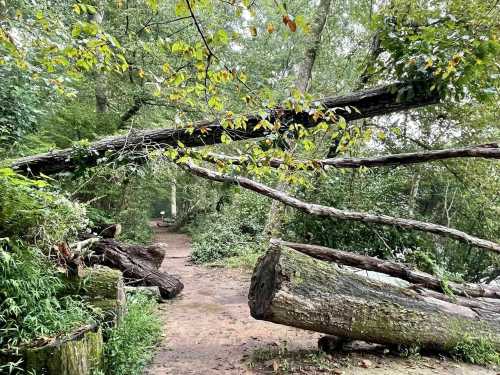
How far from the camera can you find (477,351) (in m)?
3.76

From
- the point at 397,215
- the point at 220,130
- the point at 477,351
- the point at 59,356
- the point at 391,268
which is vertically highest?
the point at 220,130

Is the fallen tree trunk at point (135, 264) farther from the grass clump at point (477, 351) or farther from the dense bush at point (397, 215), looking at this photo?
the grass clump at point (477, 351)

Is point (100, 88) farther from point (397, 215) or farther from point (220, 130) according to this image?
point (397, 215)

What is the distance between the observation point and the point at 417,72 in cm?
358

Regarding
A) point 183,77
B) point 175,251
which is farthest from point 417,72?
point 175,251

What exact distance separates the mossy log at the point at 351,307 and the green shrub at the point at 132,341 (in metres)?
1.31

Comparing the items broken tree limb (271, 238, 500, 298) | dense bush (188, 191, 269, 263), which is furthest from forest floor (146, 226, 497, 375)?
dense bush (188, 191, 269, 263)

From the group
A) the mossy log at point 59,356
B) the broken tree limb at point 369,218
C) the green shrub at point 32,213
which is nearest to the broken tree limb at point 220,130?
the broken tree limb at point 369,218

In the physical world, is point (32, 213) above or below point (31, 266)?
above

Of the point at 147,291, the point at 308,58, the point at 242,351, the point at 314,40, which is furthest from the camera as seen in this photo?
the point at 308,58

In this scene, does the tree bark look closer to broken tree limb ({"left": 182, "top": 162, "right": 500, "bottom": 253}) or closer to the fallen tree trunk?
broken tree limb ({"left": 182, "top": 162, "right": 500, "bottom": 253})

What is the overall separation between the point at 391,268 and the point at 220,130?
3003mm

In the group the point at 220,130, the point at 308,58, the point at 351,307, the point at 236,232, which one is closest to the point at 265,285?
the point at 351,307

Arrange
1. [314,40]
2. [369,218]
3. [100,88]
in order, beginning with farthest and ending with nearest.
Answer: [100,88]
[314,40]
[369,218]
